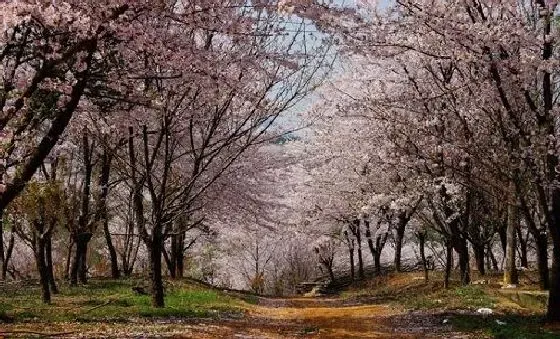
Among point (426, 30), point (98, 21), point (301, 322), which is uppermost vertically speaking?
point (426, 30)

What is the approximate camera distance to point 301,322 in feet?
57.7

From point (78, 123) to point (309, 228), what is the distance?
29030 mm

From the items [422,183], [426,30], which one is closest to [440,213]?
[422,183]

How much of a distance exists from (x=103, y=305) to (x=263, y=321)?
14.9ft

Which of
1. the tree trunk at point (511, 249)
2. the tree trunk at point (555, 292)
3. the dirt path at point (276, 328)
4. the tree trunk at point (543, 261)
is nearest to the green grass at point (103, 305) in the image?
the dirt path at point (276, 328)

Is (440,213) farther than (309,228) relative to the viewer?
No

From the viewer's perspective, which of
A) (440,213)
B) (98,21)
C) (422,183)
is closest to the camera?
(98,21)

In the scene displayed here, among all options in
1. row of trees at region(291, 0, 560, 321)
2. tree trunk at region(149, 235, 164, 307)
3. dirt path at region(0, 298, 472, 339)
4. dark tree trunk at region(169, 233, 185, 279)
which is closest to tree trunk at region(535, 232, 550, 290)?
row of trees at region(291, 0, 560, 321)

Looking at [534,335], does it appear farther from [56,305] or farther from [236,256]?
[236,256]

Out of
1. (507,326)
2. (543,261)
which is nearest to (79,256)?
(543,261)

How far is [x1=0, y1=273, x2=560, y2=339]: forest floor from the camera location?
1253cm

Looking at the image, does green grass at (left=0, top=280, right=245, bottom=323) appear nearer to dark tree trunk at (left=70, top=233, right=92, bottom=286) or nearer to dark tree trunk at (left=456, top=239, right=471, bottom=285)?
dark tree trunk at (left=70, top=233, right=92, bottom=286)

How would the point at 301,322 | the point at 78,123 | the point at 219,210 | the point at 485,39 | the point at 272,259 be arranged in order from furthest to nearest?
the point at 272,259, the point at 219,210, the point at 78,123, the point at 301,322, the point at 485,39

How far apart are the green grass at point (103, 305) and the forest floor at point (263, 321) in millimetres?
27
